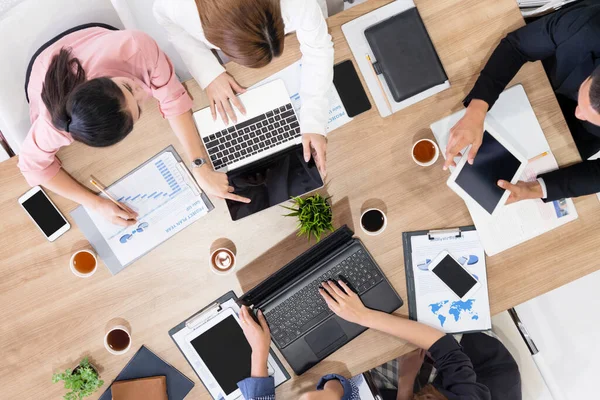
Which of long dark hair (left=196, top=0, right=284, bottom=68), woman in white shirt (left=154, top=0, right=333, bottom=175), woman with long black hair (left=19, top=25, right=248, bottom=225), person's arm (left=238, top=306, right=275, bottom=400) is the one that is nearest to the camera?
long dark hair (left=196, top=0, right=284, bottom=68)

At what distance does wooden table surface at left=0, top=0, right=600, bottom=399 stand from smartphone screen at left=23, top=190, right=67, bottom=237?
0.11ft

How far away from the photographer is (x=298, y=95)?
1.34 metres

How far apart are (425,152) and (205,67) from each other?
2.32 ft

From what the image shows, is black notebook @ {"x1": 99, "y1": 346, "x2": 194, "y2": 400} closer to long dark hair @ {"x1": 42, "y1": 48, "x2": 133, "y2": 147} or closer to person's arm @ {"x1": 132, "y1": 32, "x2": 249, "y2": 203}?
person's arm @ {"x1": 132, "y1": 32, "x2": 249, "y2": 203}

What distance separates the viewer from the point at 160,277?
4.46 feet

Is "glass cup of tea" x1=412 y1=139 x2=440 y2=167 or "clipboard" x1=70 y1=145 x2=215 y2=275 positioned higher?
"clipboard" x1=70 y1=145 x2=215 y2=275

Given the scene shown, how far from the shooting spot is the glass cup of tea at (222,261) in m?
1.33

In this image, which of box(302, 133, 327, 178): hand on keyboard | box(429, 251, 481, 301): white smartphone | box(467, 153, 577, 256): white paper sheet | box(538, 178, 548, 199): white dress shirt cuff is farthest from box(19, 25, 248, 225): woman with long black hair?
box(538, 178, 548, 199): white dress shirt cuff

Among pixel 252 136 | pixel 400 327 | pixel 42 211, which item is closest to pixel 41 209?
pixel 42 211

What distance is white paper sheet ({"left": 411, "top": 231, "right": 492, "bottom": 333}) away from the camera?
135cm

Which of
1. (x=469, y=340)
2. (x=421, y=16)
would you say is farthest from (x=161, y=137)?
(x=469, y=340)

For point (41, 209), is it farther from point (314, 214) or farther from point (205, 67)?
point (314, 214)

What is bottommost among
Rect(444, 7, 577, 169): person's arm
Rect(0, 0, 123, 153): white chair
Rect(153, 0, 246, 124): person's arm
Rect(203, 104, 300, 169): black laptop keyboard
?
Rect(444, 7, 577, 169): person's arm

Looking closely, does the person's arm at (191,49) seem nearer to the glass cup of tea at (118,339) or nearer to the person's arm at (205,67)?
the person's arm at (205,67)
